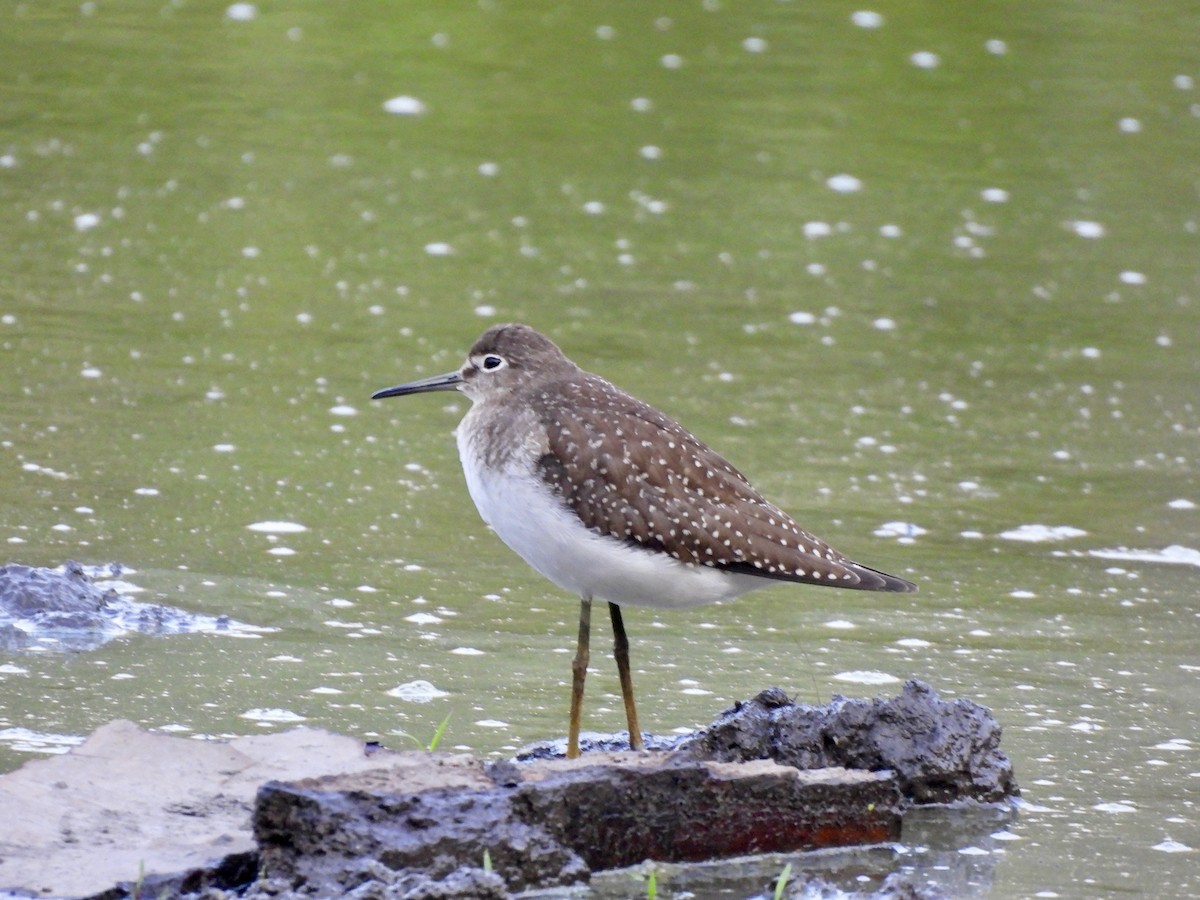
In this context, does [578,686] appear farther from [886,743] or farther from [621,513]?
[886,743]

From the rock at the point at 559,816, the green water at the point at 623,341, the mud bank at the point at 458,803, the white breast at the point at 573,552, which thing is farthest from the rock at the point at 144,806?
the white breast at the point at 573,552

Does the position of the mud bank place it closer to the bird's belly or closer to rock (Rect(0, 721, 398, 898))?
rock (Rect(0, 721, 398, 898))

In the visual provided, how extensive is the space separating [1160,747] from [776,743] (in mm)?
1276

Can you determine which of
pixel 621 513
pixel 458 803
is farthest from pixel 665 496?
pixel 458 803

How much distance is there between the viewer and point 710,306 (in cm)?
1084

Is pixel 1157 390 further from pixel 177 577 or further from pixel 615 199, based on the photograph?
pixel 177 577

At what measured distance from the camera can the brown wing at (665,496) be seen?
528cm

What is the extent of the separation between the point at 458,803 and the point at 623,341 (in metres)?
5.94

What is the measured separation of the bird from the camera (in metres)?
5.26

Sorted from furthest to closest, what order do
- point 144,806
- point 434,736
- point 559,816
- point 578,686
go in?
point 578,686, point 434,736, point 144,806, point 559,816

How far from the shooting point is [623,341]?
1009 cm

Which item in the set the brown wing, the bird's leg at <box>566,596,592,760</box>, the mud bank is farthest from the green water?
the brown wing

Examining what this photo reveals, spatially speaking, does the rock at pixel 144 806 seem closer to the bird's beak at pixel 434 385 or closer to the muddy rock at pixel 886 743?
the muddy rock at pixel 886 743

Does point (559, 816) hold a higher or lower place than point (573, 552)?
lower
